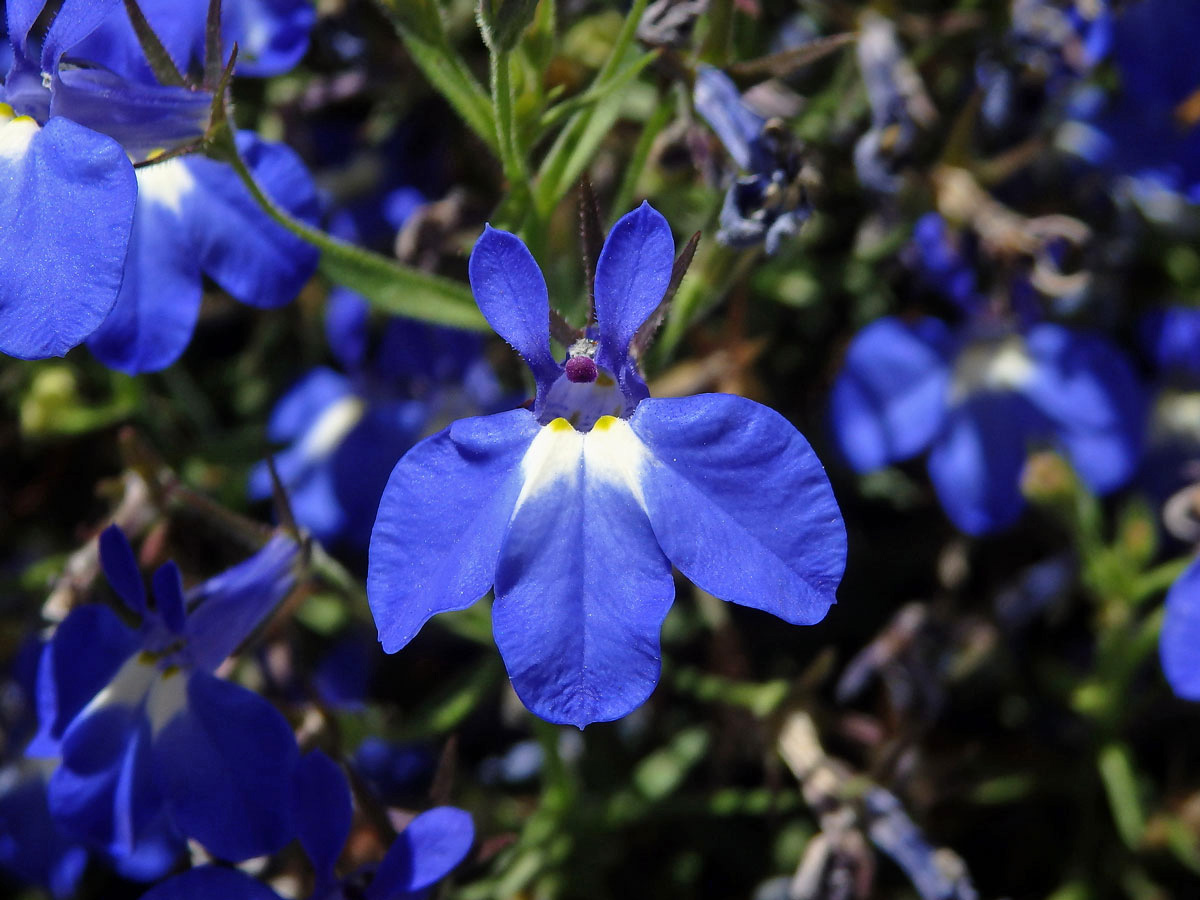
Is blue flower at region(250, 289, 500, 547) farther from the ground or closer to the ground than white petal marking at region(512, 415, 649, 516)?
closer to the ground

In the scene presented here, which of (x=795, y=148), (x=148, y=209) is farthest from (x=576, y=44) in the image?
(x=148, y=209)

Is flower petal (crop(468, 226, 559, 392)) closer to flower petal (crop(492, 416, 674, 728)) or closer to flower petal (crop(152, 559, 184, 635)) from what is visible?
flower petal (crop(492, 416, 674, 728))

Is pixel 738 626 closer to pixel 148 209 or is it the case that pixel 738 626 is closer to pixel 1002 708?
pixel 1002 708

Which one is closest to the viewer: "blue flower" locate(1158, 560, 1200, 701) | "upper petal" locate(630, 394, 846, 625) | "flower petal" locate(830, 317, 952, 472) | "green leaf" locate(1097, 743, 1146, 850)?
"upper petal" locate(630, 394, 846, 625)

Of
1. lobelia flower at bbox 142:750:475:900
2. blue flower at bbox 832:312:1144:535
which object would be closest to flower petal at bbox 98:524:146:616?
lobelia flower at bbox 142:750:475:900

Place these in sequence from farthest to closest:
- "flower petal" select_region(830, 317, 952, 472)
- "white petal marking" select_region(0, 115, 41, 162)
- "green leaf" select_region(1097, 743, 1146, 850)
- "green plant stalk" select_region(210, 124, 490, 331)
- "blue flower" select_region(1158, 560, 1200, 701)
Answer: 1. "flower petal" select_region(830, 317, 952, 472)
2. "green leaf" select_region(1097, 743, 1146, 850)
3. "blue flower" select_region(1158, 560, 1200, 701)
4. "green plant stalk" select_region(210, 124, 490, 331)
5. "white petal marking" select_region(0, 115, 41, 162)

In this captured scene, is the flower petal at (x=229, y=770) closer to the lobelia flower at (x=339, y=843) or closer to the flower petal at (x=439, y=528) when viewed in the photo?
the lobelia flower at (x=339, y=843)

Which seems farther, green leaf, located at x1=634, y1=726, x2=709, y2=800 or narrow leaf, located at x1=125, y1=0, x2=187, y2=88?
green leaf, located at x1=634, y1=726, x2=709, y2=800

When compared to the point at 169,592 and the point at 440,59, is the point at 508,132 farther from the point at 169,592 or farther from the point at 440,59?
the point at 169,592

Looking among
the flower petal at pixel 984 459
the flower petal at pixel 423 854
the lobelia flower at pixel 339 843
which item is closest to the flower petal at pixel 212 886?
the lobelia flower at pixel 339 843
